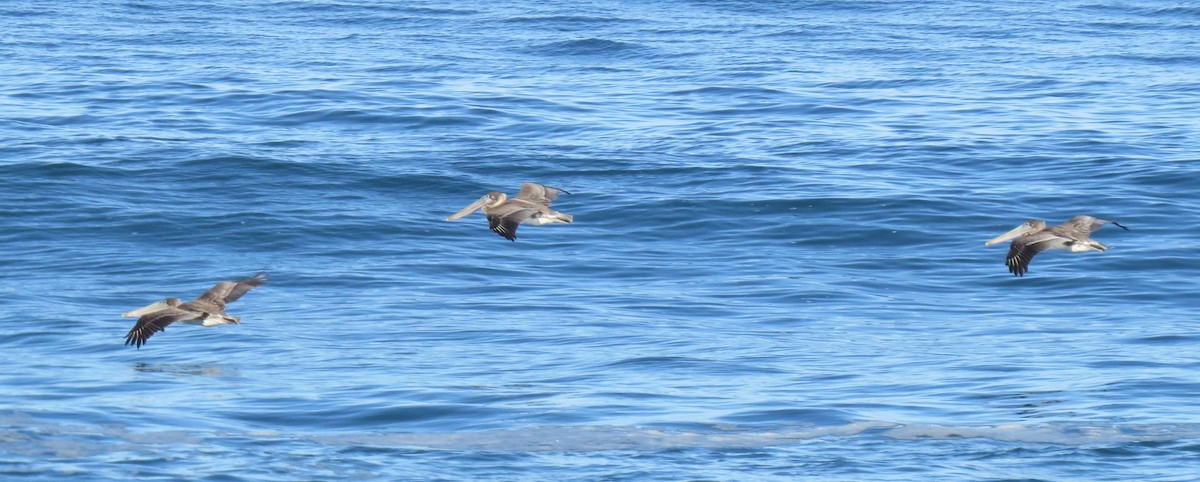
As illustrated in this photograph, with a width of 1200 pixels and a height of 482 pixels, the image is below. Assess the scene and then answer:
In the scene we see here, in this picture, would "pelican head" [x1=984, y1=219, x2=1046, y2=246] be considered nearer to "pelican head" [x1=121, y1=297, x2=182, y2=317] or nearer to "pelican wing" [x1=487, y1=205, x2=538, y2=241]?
"pelican wing" [x1=487, y1=205, x2=538, y2=241]

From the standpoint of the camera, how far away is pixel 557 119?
98.1 feet

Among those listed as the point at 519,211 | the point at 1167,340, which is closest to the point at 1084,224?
the point at 1167,340

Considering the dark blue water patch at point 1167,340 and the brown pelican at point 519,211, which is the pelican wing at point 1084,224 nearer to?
the dark blue water patch at point 1167,340

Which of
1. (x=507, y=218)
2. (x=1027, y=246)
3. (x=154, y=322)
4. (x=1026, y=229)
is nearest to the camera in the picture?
(x=154, y=322)

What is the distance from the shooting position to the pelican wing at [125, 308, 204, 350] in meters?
15.4

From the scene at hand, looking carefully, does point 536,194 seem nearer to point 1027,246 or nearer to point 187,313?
point 187,313

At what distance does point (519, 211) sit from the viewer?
55.0 ft

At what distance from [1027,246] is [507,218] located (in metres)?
4.36

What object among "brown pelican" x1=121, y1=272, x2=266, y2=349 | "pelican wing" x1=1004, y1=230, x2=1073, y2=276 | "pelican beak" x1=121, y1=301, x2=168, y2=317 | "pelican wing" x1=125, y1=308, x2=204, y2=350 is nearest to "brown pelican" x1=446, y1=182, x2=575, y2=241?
"brown pelican" x1=121, y1=272, x2=266, y2=349

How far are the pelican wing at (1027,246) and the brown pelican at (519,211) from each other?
372cm

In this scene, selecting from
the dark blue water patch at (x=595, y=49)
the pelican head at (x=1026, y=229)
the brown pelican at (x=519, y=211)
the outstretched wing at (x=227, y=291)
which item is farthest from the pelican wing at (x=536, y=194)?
the dark blue water patch at (x=595, y=49)

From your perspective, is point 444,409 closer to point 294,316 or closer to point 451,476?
point 451,476

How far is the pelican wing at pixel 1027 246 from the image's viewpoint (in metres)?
15.7

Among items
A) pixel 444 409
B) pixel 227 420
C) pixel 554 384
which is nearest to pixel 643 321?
pixel 554 384
